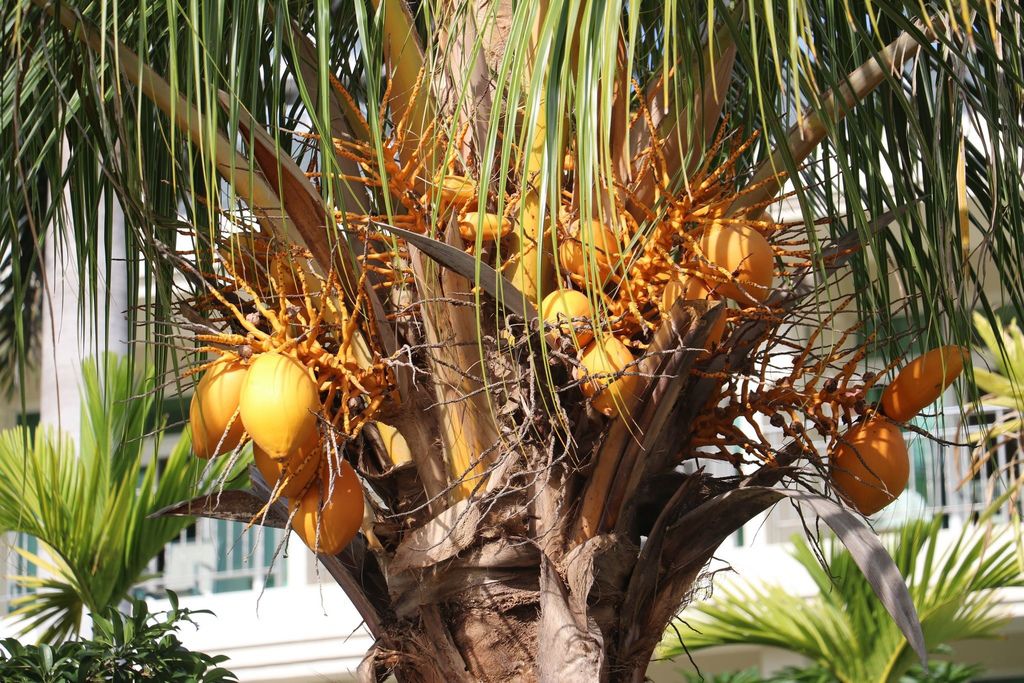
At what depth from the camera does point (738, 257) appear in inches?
74.7

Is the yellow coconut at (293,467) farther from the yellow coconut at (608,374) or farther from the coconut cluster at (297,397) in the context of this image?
the yellow coconut at (608,374)

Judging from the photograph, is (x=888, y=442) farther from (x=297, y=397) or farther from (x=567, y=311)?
(x=297, y=397)

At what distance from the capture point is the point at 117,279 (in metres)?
7.91

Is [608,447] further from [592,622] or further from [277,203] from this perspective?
[277,203]

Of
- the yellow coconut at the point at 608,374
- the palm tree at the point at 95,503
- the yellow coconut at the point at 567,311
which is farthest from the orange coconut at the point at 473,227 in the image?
the palm tree at the point at 95,503

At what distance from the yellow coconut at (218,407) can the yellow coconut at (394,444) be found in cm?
34

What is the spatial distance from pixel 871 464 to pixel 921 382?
164 millimetres

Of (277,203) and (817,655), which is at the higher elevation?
(277,203)

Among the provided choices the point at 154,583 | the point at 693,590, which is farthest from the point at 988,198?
the point at 154,583

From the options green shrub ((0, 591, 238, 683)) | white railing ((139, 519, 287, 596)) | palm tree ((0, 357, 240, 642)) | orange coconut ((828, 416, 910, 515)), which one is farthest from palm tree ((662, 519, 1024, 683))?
white railing ((139, 519, 287, 596))

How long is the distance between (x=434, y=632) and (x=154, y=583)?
8.95 metres

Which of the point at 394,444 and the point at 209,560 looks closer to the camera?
the point at 394,444

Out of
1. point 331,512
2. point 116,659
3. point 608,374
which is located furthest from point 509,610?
point 116,659

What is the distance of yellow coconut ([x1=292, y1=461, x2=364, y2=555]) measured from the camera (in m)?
1.92
